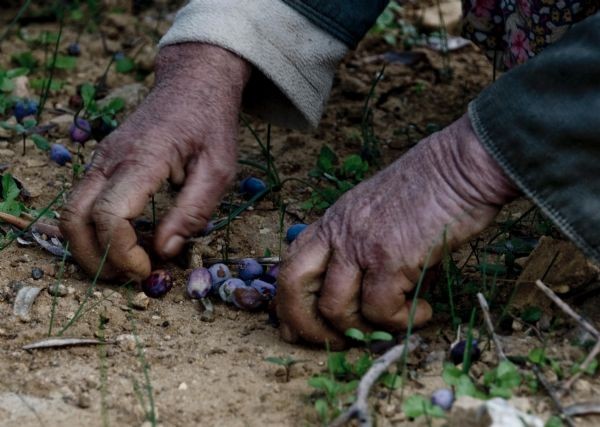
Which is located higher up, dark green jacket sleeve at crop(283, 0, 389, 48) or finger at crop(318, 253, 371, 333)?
dark green jacket sleeve at crop(283, 0, 389, 48)

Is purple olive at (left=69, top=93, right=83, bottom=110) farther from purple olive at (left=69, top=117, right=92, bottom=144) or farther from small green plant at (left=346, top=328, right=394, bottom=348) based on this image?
small green plant at (left=346, top=328, right=394, bottom=348)

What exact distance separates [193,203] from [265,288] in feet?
0.92

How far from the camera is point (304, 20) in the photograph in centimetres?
254

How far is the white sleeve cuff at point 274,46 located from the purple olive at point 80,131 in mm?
652

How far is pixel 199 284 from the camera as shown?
2.37 metres

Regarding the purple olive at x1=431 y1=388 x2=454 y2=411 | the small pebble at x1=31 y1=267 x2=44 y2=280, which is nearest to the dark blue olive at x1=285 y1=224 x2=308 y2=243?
the small pebble at x1=31 y1=267 x2=44 y2=280

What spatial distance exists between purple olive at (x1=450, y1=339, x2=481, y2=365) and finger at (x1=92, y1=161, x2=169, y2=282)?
0.70m

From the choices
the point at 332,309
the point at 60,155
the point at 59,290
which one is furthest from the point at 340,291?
the point at 60,155

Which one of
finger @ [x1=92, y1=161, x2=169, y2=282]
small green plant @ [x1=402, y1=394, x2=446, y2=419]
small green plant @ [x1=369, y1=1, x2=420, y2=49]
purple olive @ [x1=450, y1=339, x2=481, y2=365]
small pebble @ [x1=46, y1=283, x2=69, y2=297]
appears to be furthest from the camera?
small green plant @ [x1=369, y1=1, x2=420, y2=49]


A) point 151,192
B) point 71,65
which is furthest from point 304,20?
point 71,65

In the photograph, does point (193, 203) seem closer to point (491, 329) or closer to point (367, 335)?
point (367, 335)

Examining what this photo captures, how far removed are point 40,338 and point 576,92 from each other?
47.3 inches

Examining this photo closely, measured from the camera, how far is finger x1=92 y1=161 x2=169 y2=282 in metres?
2.15

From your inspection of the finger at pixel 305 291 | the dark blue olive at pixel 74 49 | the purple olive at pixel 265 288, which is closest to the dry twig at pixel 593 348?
the finger at pixel 305 291
